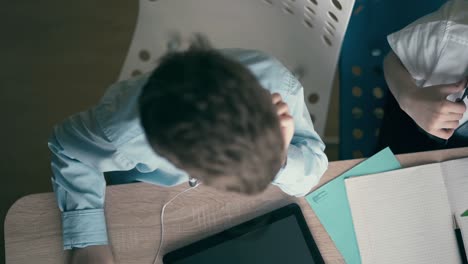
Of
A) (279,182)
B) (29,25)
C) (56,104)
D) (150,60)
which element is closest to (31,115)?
(56,104)

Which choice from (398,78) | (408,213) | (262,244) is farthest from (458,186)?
(262,244)

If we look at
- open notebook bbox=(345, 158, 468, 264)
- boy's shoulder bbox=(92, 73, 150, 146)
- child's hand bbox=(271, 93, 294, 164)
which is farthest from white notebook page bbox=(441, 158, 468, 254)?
boy's shoulder bbox=(92, 73, 150, 146)

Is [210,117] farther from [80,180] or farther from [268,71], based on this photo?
[80,180]

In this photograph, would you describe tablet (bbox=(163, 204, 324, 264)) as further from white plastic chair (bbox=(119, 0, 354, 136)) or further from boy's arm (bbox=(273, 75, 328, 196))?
white plastic chair (bbox=(119, 0, 354, 136))

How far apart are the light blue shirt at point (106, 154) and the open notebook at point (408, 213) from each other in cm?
10

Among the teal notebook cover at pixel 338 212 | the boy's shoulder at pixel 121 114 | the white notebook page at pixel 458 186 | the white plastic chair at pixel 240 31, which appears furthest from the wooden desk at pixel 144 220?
the white plastic chair at pixel 240 31

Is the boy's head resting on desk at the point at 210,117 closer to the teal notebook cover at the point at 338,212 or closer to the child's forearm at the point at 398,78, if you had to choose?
the teal notebook cover at the point at 338,212

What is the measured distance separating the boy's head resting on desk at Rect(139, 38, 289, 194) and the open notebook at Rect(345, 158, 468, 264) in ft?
1.07

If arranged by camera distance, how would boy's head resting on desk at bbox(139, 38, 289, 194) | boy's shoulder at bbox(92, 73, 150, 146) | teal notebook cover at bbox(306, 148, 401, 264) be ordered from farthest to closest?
teal notebook cover at bbox(306, 148, 401, 264) → boy's shoulder at bbox(92, 73, 150, 146) → boy's head resting on desk at bbox(139, 38, 289, 194)

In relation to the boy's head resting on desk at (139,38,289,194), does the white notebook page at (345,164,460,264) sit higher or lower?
lower

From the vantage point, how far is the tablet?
715 millimetres

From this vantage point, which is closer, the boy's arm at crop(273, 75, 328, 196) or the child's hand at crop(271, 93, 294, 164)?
the child's hand at crop(271, 93, 294, 164)

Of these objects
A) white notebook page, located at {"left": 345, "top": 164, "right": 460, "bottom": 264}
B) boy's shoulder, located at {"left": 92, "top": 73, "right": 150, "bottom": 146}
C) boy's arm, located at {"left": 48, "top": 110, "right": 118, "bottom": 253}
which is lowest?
white notebook page, located at {"left": 345, "top": 164, "right": 460, "bottom": 264}

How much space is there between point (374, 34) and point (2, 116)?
43.5 inches
